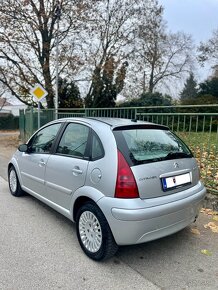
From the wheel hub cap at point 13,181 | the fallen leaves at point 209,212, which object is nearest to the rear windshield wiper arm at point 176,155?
the fallen leaves at point 209,212

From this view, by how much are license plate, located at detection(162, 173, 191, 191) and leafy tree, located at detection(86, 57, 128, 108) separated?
46.9 feet

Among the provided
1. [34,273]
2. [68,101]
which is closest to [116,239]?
[34,273]

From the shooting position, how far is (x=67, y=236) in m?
3.48

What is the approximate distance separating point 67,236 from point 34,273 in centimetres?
86

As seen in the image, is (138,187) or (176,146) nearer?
(138,187)

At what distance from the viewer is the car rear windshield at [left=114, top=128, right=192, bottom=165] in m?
2.83

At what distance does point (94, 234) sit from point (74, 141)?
1191 mm

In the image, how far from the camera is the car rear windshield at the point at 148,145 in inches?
111

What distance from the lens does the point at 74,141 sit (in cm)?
349

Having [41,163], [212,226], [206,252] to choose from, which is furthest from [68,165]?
[212,226]

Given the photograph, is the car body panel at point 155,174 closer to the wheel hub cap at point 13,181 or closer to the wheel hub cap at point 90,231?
the wheel hub cap at point 90,231

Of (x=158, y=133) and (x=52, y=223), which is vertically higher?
(x=158, y=133)

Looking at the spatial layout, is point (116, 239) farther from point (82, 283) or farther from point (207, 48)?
point (207, 48)

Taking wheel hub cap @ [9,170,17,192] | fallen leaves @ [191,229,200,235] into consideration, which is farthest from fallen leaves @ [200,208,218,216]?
wheel hub cap @ [9,170,17,192]
